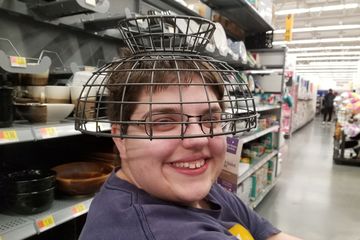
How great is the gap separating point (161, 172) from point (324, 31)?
49.8ft

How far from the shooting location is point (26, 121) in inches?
48.8

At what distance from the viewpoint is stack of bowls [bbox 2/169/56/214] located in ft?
3.84

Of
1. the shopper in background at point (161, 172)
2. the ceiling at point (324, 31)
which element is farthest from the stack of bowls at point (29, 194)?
the ceiling at point (324, 31)

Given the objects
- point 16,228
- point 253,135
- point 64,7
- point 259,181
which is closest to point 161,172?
point 16,228

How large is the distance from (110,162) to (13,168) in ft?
1.54

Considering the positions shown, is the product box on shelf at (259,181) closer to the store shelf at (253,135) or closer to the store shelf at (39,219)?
the store shelf at (253,135)

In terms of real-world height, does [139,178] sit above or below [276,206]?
above

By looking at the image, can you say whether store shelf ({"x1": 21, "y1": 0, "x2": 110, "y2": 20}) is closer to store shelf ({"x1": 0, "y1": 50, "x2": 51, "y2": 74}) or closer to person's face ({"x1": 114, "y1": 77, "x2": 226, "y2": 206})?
store shelf ({"x1": 0, "y1": 50, "x2": 51, "y2": 74})

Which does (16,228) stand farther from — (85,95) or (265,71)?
(265,71)

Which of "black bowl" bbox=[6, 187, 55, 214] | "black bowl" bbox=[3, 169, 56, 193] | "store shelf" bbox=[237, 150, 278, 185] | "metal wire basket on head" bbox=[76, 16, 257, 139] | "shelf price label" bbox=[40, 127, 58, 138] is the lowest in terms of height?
"store shelf" bbox=[237, 150, 278, 185]

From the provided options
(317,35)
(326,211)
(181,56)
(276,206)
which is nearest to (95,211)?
(181,56)

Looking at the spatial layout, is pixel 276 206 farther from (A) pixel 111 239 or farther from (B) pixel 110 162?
(A) pixel 111 239

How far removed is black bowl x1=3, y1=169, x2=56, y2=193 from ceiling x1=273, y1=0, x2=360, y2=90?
8867mm

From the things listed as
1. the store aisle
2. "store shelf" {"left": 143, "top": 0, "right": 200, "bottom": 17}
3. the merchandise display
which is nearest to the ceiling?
the store aisle
